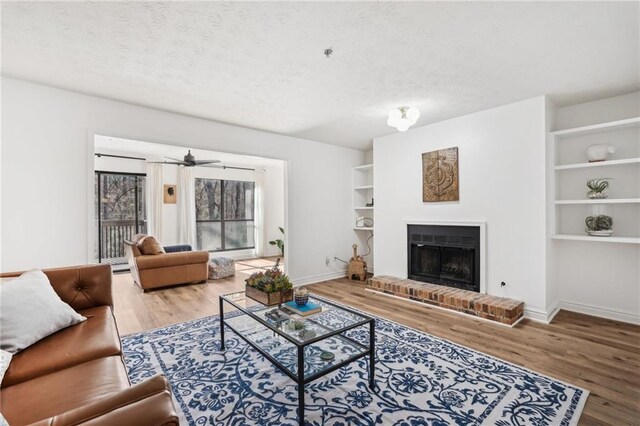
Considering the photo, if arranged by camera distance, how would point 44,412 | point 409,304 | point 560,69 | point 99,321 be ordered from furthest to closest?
point 409,304 → point 560,69 → point 99,321 → point 44,412

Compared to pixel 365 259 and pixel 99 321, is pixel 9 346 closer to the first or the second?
pixel 99 321

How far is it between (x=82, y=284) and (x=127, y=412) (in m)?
1.90

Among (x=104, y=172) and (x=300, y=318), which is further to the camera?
(x=104, y=172)

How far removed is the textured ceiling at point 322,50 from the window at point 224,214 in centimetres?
424

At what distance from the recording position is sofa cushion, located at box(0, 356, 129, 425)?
116 cm

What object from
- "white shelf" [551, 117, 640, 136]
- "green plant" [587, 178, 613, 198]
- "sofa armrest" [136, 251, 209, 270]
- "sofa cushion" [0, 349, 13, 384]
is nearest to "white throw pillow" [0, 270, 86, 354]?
"sofa cushion" [0, 349, 13, 384]

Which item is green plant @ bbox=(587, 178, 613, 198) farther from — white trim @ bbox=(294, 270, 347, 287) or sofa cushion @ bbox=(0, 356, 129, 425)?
sofa cushion @ bbox=(0, 356, 129, 425)

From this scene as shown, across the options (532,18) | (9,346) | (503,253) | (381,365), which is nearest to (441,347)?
(381,365)

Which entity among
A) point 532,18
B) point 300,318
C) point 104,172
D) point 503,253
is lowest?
point 300,318

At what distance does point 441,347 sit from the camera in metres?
2.60

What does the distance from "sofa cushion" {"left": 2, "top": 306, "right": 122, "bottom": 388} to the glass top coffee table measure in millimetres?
872

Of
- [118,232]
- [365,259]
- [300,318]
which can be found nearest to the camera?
[300,318]

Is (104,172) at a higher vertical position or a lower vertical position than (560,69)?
lower

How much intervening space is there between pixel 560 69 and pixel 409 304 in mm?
2875
